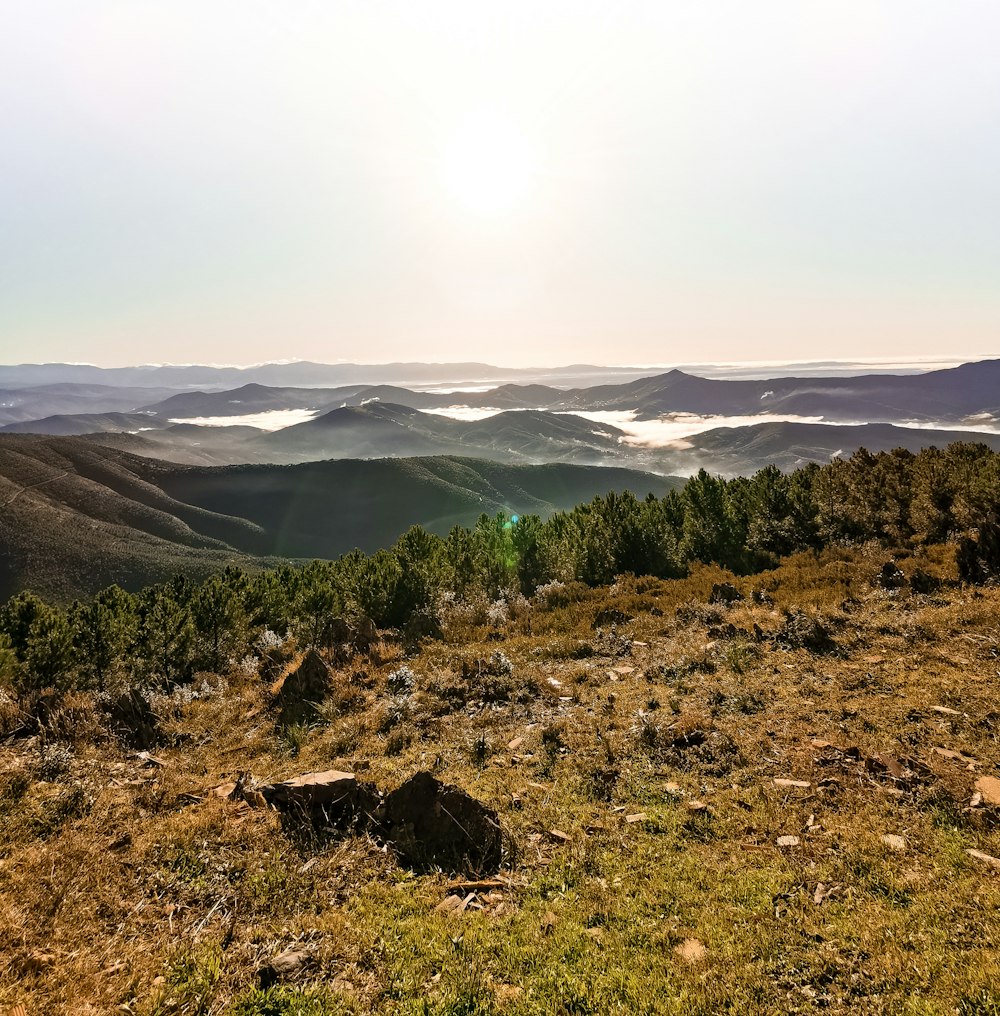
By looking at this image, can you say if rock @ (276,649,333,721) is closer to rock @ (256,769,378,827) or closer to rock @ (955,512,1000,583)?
rock @ (256,769,378,827)

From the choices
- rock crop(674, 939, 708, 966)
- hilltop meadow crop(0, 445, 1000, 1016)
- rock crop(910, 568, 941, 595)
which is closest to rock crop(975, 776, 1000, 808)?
hilltop meadow crop(0, 445, 1000, 1016)

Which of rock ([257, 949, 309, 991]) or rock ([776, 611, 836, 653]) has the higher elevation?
rock ([257, 949, 309, 991])

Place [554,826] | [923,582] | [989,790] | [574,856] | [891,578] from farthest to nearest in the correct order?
1. [891,578]
2. [923,582]
3. [554,826]
4. [989,790]
5. [574,856]

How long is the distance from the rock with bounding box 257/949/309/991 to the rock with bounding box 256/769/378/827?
297 centimetres

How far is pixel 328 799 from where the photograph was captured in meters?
9.61

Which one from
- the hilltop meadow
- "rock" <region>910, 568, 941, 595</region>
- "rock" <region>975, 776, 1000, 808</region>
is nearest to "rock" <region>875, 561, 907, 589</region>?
the hilltop meadow

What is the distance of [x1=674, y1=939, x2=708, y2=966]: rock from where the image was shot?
6.20m

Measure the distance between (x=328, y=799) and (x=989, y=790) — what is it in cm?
1149

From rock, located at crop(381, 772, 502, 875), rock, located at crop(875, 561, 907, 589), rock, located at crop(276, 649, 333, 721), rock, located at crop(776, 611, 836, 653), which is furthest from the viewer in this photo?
rock, located at crop(875, 561, 907, 589)

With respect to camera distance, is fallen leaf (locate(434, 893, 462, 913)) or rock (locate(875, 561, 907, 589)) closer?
fallen leaf (locate(434, 893, 462, 913))

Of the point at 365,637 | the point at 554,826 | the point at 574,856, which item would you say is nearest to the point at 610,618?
the point at 365,637

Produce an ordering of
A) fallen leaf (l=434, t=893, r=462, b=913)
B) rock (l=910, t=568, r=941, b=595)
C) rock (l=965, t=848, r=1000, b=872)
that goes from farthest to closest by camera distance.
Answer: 1. rock (l=910, t=568, r=941, b=595)
2. fallen leaf (l=434, t=893, r=462, b=913)
3. rock (l=965, t=848, r=1000, b=872)

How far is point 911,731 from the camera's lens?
10688 millimetres

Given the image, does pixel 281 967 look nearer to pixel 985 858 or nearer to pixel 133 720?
pixel 985 858
